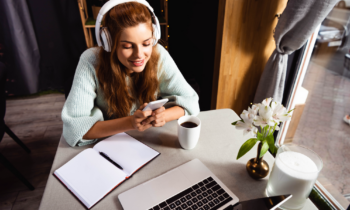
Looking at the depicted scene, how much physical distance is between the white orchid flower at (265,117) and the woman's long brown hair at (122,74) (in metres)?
0.57

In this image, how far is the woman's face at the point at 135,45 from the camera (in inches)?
31.6

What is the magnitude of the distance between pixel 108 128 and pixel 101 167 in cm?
18

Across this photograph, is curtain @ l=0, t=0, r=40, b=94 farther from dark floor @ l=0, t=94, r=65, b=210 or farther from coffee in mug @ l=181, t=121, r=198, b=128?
coffee in mug @ l=181, t=121, r=198, b=128

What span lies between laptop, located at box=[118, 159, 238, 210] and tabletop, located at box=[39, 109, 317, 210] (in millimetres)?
27

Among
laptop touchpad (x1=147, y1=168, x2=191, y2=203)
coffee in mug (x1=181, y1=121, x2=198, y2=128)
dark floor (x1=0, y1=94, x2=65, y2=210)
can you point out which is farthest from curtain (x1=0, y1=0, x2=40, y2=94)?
laptop touchpad (x1=147, y1=168, x2=191, y2=203)

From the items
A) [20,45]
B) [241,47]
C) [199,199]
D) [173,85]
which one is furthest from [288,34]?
[20,45]

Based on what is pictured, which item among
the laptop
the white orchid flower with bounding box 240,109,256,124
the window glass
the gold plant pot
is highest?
the white orchid flower with bounding box 240,109,256,124

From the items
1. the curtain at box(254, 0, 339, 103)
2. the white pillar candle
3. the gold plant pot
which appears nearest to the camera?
the white pillar candle

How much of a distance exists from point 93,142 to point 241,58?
1307 mm

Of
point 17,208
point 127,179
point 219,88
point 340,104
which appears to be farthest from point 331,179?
point 17,208

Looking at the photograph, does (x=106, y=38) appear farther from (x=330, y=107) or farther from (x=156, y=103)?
(x=330, y=107)

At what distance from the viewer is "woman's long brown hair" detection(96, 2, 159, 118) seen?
2.64ft

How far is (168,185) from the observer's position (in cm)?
64

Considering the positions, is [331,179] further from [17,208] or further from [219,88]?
[17,208]
